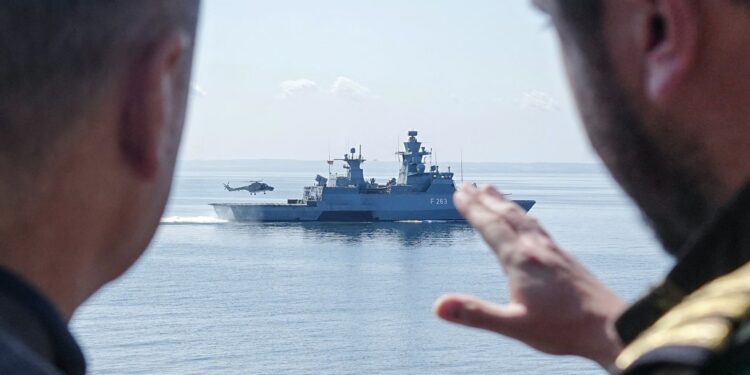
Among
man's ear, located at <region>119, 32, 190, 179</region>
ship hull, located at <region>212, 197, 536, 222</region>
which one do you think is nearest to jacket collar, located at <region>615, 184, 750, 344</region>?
man's ear, located at <region>119, 32, 190, 179</region>

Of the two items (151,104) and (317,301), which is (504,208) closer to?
(151,104)

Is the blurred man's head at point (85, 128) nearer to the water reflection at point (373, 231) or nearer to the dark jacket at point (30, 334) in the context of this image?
the dark jacket at point (30, 334)

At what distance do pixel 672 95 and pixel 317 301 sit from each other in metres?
→ 28.7

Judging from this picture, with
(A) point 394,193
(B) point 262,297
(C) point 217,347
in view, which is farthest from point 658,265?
(C) point 217,347

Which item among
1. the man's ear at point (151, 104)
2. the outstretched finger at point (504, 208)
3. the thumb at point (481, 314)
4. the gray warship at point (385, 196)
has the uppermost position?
the man's ear at point (151, 104)

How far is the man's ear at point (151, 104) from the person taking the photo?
2.37 feet

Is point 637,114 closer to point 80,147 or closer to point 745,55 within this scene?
point 745,55

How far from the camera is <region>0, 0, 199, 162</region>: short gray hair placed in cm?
67

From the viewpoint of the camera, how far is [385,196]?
1527 inches

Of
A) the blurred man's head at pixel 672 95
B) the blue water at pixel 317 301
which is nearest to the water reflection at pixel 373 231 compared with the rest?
the blue water at pixel 317 301

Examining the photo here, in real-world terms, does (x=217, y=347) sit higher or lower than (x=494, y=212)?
lower

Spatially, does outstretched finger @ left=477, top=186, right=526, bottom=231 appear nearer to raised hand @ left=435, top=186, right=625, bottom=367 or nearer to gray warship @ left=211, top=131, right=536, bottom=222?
raised hand @ left=435, top=186, right=625, bottom=367

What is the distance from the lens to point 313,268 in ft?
111

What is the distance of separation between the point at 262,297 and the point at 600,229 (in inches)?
872
